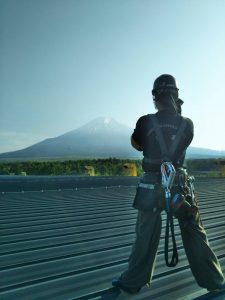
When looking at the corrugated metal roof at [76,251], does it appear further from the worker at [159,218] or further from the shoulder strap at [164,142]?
the shoulder strap at [164,142]

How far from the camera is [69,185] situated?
1580cm

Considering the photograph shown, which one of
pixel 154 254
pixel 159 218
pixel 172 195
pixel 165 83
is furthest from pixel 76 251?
pixel 165 83

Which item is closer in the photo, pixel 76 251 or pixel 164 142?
pixel 164 142

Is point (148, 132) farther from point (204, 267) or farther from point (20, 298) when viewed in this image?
point (20, 298)

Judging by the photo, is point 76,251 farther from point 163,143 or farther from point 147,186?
point 163,143

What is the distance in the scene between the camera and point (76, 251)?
225 inches

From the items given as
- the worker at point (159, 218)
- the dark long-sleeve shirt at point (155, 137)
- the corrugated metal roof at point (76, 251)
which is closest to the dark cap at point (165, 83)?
the worker at point (159, 218)

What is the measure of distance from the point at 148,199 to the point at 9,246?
9.09 ft

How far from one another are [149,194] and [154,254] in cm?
58

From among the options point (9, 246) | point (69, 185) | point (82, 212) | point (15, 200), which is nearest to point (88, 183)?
point (69, 185)

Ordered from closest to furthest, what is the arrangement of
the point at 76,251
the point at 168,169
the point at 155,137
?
1. the point at 168,169
2. the point at 155,137
3. the point at 76,251

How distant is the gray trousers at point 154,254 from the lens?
4.01 meters

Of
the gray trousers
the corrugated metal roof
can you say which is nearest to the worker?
the gray trousers

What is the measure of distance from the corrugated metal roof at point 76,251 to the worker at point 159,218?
0.22m
